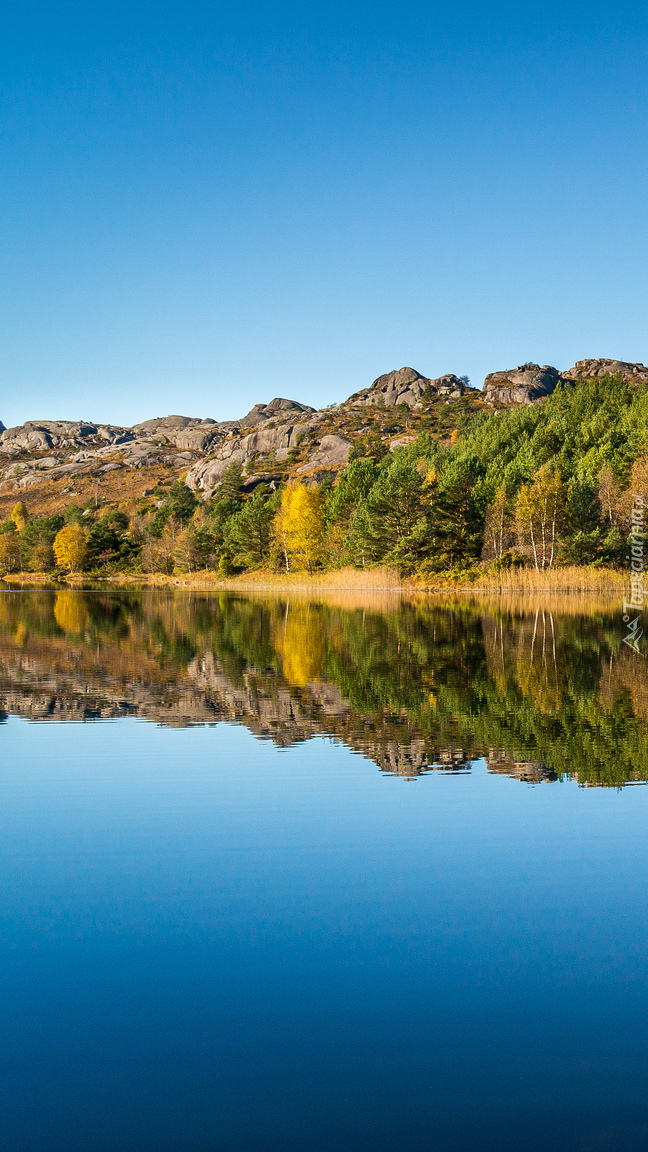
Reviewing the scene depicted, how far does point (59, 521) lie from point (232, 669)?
143171 mm

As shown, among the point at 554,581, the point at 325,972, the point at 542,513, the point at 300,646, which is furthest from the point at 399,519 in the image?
the point at 325,972

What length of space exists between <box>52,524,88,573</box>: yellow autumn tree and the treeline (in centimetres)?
1340

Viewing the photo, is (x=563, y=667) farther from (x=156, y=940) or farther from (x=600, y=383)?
(x=600, y=383)

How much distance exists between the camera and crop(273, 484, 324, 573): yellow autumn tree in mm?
104438

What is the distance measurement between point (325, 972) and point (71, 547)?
14458 cm

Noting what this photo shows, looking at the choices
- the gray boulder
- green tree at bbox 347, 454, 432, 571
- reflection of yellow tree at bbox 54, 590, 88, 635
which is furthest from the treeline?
the gray boulder

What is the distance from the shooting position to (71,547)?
143875mm

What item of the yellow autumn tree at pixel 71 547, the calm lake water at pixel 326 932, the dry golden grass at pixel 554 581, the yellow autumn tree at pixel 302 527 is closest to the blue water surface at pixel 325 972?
the calm lake water at pixel 326 932

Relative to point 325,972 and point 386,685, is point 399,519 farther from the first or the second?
point 325,972

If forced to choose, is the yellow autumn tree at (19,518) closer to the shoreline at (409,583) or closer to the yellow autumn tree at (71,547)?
the yellow autumn tree at (71,547)

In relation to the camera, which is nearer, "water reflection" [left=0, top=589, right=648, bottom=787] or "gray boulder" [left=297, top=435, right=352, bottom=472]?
"water reflection" [left=0, top=589, right=648, bottom=787]

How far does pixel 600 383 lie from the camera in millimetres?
120125

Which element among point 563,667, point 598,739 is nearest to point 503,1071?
point 598,739

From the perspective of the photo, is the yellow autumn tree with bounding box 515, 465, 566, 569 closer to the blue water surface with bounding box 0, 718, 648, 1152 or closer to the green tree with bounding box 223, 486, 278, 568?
the green tree with bounding box 223, 486, 278, 568
